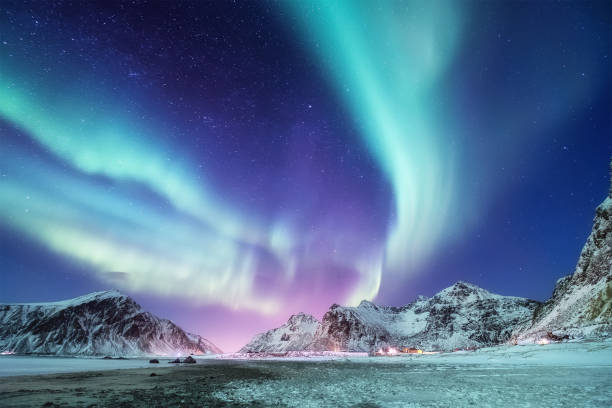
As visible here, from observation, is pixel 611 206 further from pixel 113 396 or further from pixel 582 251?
pixel 113 396

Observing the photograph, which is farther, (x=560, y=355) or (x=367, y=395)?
(x=560, y=355)

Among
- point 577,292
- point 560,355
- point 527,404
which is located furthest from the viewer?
point 577,292

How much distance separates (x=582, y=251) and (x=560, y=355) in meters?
95.1

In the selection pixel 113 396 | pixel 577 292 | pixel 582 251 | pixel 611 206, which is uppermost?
pixel 611 206

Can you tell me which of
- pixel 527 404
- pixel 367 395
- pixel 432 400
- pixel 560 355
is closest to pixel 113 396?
pixel 367 395

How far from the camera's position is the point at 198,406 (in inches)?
567

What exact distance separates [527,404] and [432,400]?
3.58 metres

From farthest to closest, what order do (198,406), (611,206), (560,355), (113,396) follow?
1. (611,206)
2. (560,355)
3. (113,396)
4. (198,406)

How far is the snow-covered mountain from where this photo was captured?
76.7 m

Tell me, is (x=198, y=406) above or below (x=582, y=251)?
below

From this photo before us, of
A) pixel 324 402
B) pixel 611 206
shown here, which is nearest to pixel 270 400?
pixel 324 402

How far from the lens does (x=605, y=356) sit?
35.3 m

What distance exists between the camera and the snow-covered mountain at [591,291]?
252 ft

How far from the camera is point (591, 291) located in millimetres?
92312
